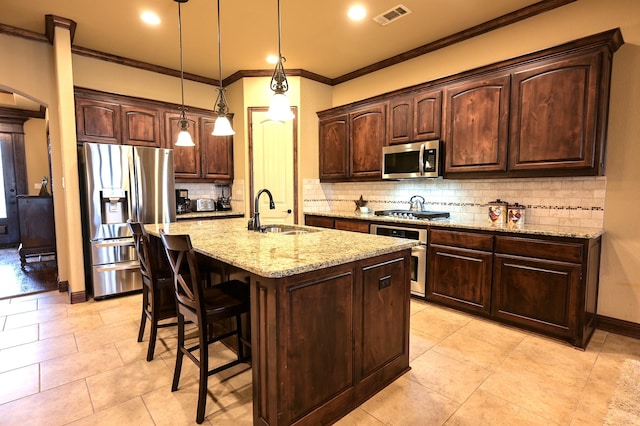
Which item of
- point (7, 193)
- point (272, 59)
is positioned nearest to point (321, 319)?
point (272, 59)

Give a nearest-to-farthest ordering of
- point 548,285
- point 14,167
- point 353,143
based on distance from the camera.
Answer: point 548,285
point 353,143
point 14,167

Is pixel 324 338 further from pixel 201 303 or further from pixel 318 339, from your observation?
pixel 201 303

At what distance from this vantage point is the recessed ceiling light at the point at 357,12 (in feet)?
10.3

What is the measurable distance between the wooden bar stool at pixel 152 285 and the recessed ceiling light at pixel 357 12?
2.75m

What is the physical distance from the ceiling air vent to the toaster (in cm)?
338

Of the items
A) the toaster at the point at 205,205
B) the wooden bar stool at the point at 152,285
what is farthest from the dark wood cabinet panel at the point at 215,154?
the wooden bar stool at the point at 152,285

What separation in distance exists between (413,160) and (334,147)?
136 centimetres

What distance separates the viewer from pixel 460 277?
3.20 meters

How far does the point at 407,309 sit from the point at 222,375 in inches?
52.8

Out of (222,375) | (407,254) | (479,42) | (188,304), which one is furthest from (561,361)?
(479,42)

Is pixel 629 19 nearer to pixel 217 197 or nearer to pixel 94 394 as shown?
pixel 94 394

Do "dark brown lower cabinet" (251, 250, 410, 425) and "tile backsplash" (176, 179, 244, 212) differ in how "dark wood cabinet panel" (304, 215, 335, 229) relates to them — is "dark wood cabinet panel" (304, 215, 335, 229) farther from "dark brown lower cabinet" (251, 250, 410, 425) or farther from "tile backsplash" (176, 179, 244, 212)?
"dark brown lower cabinet" (251, 250, 410, 425)

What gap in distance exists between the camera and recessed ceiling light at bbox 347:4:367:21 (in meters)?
3.13

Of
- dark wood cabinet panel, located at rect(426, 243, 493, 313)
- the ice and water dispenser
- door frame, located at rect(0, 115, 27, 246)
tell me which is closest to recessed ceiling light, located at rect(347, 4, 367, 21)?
dark wood cabinet panel, located at rect(426, 243, 493, 313)
